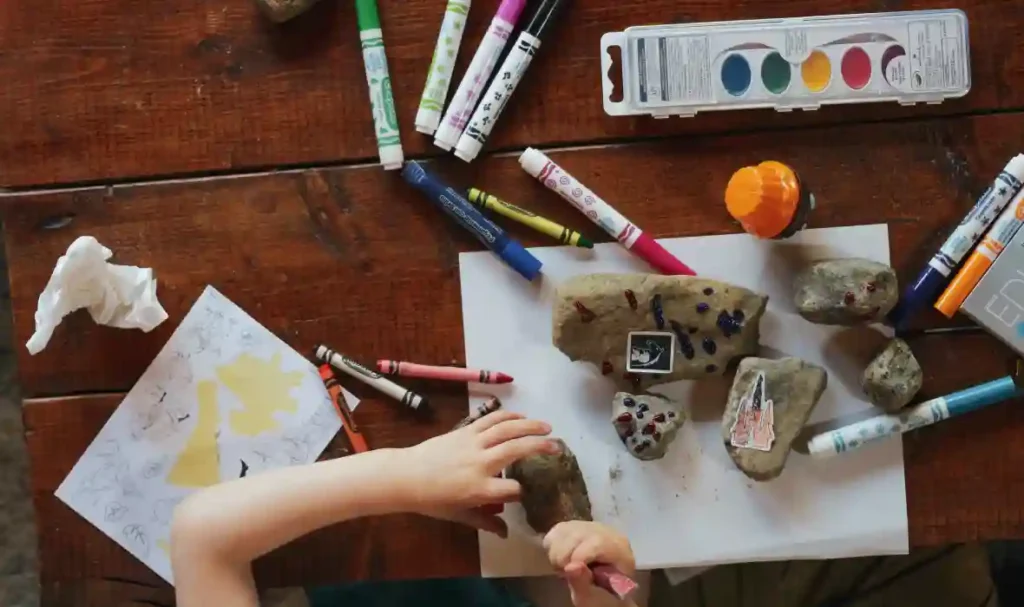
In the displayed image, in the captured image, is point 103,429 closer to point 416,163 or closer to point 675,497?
point 416,163

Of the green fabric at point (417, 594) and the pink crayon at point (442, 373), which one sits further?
the green fabric at point (417, 594)

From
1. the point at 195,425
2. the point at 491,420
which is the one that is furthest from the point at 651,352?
the point at 195,425

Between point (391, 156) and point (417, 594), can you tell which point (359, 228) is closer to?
point (391, 156)

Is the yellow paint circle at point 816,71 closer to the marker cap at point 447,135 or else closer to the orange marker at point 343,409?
the marker cap at point 447,135

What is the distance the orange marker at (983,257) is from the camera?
74 cm

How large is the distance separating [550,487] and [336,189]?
0.28 m

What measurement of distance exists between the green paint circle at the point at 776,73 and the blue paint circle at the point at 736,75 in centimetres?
1

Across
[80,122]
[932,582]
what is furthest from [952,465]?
[80,122]

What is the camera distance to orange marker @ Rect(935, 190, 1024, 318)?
0.74 meters

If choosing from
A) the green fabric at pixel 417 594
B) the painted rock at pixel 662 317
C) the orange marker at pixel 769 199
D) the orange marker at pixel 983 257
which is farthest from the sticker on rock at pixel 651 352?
the green fabric at pixel 417 594

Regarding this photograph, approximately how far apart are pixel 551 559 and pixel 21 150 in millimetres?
520

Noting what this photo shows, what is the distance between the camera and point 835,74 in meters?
0.74

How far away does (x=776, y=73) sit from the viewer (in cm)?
74

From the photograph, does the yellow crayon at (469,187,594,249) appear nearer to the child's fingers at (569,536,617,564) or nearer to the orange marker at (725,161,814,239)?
the orange marker at (725,161,814,239)
